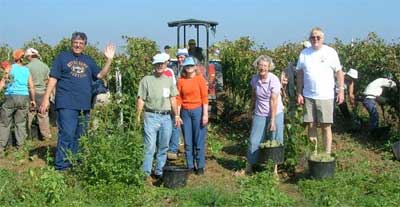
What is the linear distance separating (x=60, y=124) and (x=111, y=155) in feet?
4.21


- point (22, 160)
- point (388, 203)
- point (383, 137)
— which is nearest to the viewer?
point (388, 203)

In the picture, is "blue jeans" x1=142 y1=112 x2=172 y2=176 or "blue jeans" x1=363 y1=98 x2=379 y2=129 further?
"blue jeans" x1=363 y1=98 x2=379 y2=129

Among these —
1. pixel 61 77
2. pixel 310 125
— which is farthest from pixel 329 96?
pixel 61 77

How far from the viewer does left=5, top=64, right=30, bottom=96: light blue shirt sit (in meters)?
9.11

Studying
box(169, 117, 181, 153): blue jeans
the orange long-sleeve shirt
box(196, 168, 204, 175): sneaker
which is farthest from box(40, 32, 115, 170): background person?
box(196, 168, 204, 175): sneaker

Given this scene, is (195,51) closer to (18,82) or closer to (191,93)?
(18,82)

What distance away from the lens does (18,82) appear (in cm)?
914

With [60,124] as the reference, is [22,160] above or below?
below

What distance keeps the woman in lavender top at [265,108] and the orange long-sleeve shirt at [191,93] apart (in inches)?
27.3

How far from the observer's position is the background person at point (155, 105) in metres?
7.55

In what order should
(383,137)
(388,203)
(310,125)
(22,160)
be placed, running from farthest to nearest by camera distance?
(383,137) < (22,160) < (310,125) < (388,203)

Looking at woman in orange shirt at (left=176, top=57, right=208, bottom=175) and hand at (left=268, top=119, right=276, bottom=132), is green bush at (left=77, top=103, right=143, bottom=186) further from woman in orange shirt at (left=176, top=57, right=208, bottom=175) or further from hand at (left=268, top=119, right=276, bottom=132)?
hand at (left=268, top=119, right=276, bottom=132)

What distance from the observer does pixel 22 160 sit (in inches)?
347

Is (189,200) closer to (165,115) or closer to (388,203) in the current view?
(165,115)
